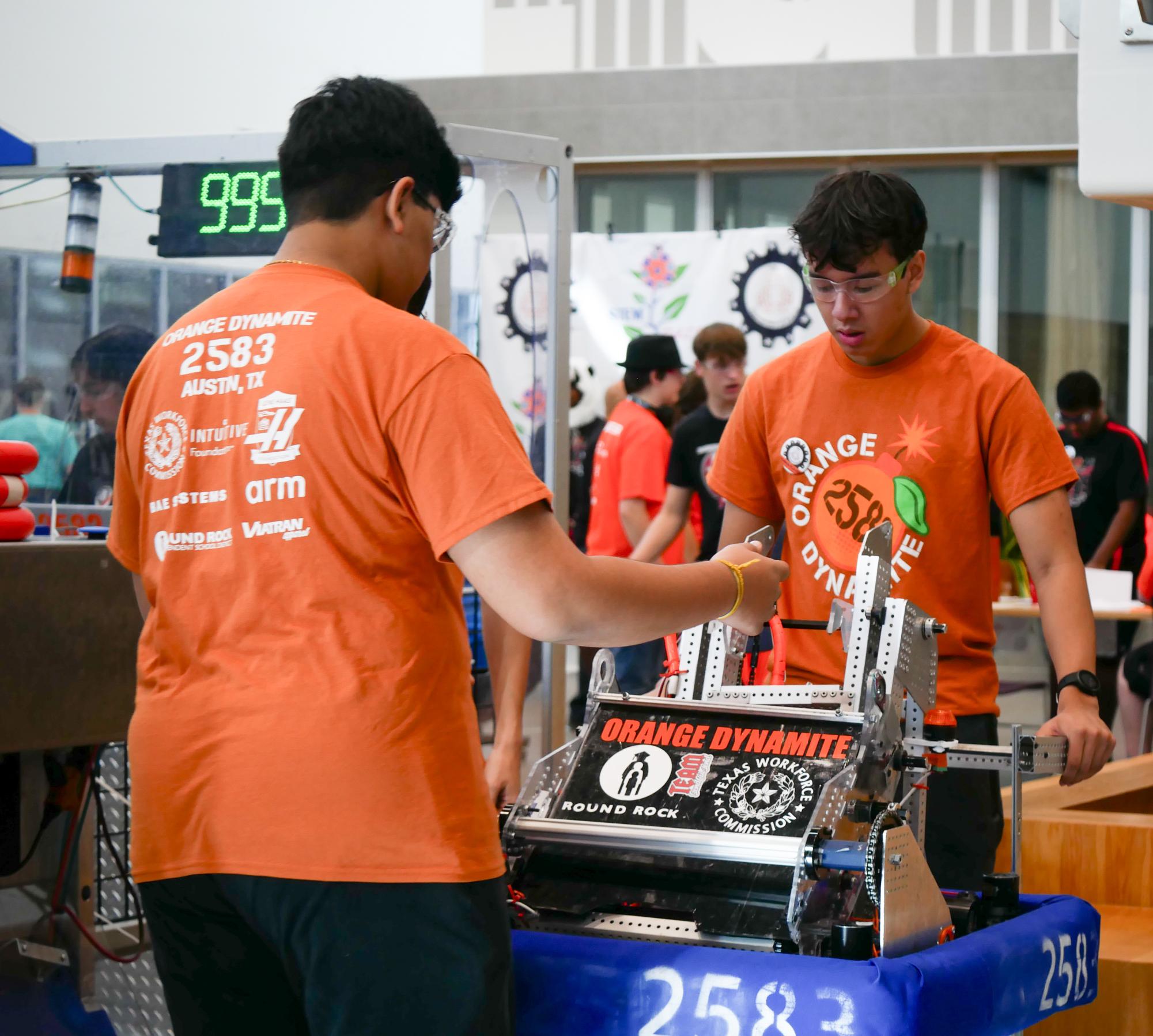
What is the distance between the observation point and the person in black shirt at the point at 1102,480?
6051 mm

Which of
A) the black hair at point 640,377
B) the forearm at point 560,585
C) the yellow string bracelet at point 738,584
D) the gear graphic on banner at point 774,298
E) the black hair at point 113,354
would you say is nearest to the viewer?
the forearm at point 560,585

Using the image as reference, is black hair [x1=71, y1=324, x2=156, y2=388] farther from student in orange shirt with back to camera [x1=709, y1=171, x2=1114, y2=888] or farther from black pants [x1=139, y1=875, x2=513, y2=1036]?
black pants [x1=139, y1=875, x2=513, y2=1036]

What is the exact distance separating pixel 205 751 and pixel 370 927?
0.23 meters

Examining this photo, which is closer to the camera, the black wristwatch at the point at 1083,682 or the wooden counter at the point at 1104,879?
the black wristwatch at the point at 1083,682

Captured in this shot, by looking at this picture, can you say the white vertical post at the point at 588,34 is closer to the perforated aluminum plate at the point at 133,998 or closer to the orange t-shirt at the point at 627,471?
the orange t-shirt at the point at 627,471

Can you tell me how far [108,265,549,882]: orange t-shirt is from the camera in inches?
50.1

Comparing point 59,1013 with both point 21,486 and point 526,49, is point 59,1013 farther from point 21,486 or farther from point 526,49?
point 526,49

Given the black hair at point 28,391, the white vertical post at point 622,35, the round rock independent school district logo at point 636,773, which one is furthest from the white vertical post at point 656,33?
the round rock independent school district logo at point 636,773

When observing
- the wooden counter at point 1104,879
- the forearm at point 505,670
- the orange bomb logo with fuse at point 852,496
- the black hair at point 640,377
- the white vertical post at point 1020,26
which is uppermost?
the white vertical post at point 1020,26

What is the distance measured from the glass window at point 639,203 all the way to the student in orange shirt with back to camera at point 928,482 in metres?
7.51

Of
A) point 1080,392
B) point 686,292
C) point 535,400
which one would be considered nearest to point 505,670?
point 535,400

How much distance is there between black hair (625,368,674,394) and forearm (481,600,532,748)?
10.1ft

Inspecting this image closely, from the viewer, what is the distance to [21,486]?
121 inches

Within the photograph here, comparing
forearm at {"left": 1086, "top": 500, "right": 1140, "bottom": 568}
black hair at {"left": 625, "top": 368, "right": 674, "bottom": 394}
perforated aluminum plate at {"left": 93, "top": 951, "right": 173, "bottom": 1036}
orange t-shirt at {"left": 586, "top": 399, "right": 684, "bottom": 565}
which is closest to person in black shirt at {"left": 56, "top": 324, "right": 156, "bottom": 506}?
perforated aluminum plate at {"left": 93, "top": 951, "right": 173, "bottom": 1036}
